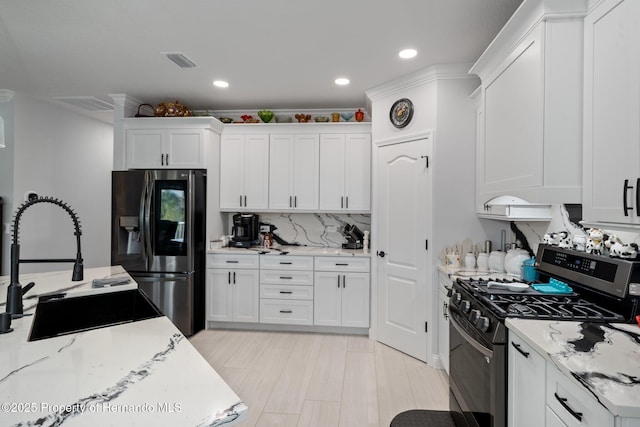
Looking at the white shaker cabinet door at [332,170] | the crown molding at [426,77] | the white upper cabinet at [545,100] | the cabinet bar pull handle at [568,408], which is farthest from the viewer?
the white shaker cabinet door at [332,170]

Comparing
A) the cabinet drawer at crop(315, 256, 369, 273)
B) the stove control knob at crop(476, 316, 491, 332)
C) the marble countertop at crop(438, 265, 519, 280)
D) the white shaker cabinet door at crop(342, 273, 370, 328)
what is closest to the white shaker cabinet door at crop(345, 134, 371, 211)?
the cabinet drawer at crop(315, 256, 369, 273)

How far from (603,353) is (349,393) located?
1809 mm

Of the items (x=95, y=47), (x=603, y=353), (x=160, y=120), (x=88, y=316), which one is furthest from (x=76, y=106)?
(x=603, y=353)

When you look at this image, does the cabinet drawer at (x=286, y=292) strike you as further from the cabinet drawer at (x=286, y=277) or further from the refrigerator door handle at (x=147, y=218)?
the refrigerator door handle at (x=147, y=218)

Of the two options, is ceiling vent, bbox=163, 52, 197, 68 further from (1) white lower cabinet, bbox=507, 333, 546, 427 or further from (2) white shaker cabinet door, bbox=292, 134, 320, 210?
(1) white lower cabinet, bbox=507, 333, 546, 427

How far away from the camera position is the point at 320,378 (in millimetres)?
2785

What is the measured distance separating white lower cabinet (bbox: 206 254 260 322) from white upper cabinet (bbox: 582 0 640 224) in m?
3.11

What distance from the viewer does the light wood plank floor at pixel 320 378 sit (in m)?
2.32

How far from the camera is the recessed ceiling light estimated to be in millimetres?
2700

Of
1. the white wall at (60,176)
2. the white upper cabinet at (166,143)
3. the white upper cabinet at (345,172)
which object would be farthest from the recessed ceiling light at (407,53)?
the white wall at (60,176)

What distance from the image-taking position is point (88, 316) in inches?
74.7

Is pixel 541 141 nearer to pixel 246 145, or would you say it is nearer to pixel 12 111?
pixel 246 145

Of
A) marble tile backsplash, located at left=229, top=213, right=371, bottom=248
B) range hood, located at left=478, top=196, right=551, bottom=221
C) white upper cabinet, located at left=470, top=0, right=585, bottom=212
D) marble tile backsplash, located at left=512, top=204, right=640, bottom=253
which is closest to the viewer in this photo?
white upper cabinet, located at left=470, top=0, right=585, bottom=212

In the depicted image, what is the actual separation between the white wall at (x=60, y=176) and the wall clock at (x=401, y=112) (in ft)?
13.9
